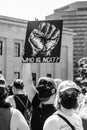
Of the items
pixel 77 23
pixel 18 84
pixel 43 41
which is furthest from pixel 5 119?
pixel 77 23

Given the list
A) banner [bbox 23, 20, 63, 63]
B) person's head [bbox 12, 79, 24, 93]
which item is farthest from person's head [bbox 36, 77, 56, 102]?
person's head [bbox 12, 79, 24, 93]

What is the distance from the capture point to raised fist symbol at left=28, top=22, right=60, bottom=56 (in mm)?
6879

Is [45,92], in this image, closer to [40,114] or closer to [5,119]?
[40,114]

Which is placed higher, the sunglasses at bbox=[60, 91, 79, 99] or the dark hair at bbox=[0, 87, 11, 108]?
the sunglasses at bbox=[60, 91, 79, 99]

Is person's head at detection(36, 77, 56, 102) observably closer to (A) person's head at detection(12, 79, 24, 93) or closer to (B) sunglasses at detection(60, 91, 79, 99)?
(B) sunglasses at detection(60, 91, 79, 99)

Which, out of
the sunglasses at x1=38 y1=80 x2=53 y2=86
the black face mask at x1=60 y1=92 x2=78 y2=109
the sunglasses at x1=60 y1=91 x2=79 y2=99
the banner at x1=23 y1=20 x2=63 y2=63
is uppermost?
the banner at x1=23 y1=20 x2=63 y2=63

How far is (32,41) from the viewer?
22.4 ft

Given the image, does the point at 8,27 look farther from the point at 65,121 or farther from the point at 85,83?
the point at 65,121

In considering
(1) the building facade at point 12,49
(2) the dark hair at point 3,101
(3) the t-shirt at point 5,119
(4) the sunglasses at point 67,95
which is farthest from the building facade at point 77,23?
(4) the sunglasses at point 67,95

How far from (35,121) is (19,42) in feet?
134

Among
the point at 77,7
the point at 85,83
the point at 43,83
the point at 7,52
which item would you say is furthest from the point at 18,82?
the point at 77,7

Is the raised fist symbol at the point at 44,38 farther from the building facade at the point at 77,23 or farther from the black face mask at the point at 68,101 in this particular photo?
the building facade at the point at 77,23

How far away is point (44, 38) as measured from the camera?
7188 millimetres

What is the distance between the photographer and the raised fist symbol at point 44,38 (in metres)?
6.88
